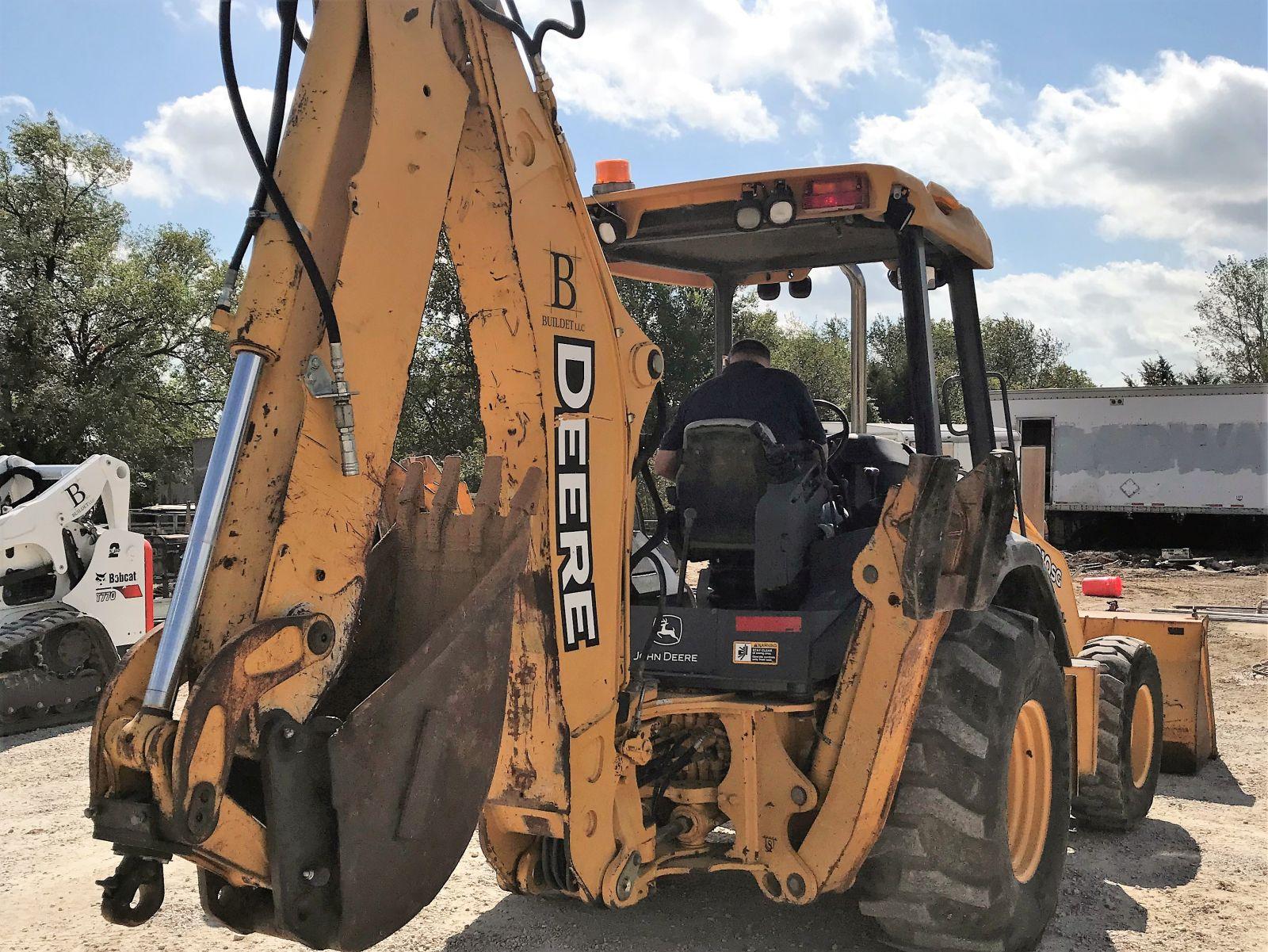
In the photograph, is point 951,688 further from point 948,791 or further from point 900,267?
point 900,267

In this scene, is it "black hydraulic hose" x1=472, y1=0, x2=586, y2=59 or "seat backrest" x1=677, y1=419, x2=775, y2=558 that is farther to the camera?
"seat backrest" x1=677, y1=419, x2=775, y2=558

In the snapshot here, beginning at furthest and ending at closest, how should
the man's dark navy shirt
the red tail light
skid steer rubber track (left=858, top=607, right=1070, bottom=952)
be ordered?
the man's dark navy shirt, the red tail light, skid steer rubber track (left=858, top=607, right=1070, bottom=952)

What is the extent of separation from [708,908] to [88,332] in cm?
2970

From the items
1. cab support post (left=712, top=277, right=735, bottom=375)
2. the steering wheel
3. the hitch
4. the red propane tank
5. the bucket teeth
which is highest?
cab support post (left=712, top=277, right=735, bottom=375)

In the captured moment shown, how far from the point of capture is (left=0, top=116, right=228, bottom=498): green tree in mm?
27375

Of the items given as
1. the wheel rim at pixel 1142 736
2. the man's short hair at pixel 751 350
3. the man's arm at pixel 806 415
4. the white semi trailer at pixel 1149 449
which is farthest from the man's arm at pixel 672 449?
the white semi trailer at pixel 1149 449

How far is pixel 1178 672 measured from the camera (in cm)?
672

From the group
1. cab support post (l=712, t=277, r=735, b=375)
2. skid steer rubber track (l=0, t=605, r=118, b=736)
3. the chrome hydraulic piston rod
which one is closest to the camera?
the chrome hydraulic piston rod

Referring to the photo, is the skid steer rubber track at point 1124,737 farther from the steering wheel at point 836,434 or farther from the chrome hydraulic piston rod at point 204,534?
the chrome hydraulic piston rod at point 204,534

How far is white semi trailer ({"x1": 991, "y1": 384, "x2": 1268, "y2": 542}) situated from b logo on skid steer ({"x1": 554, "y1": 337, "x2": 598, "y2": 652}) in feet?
60.7

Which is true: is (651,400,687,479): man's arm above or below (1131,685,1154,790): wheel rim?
above

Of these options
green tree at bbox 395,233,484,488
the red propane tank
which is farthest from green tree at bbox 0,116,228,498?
the red propane tank

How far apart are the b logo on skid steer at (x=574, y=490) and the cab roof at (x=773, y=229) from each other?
118 cm

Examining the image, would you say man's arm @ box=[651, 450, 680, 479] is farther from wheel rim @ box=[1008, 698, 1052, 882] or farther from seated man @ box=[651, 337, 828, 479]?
wheel rim @ box=[1008, 698, 1052, 882]
